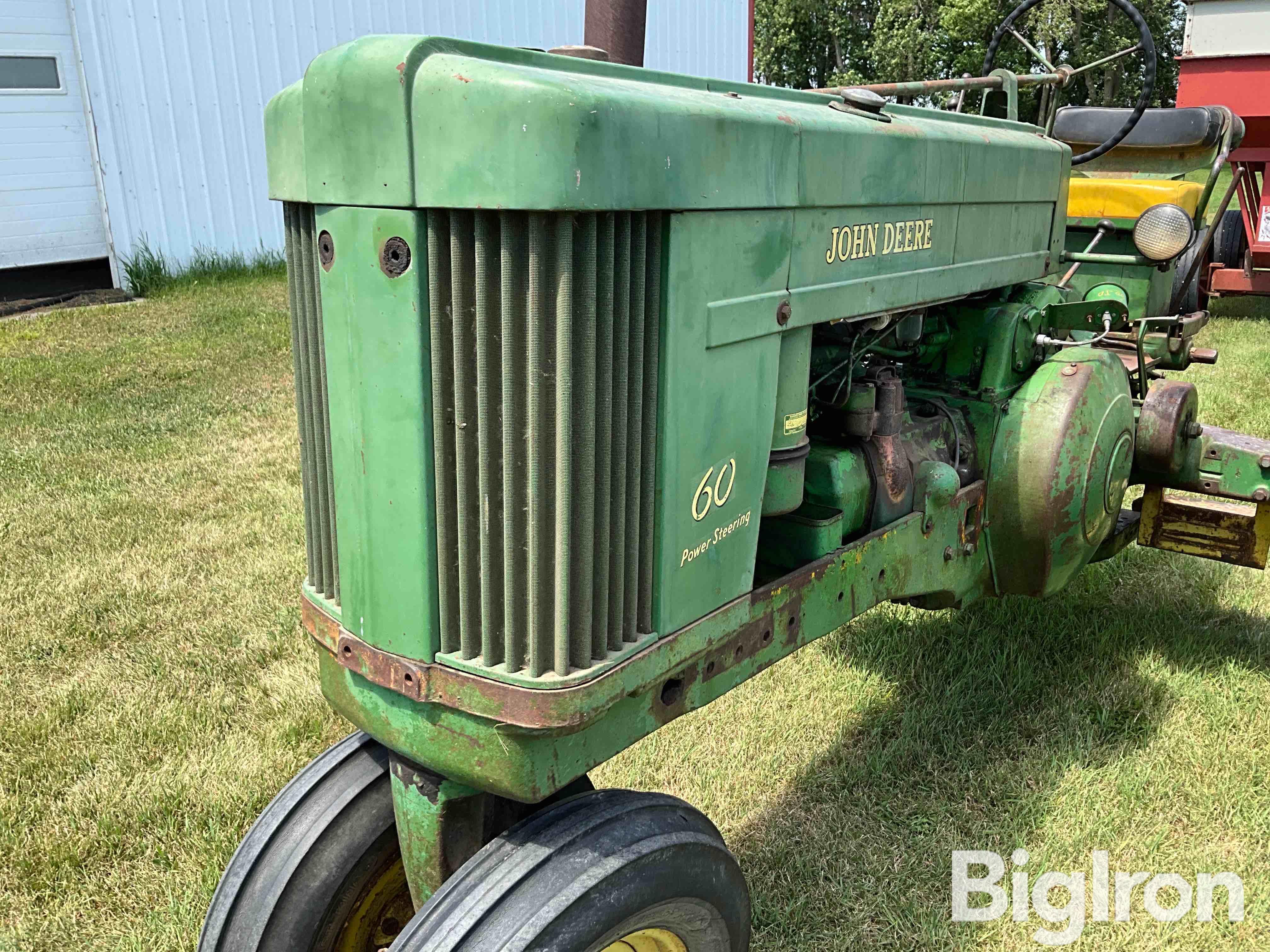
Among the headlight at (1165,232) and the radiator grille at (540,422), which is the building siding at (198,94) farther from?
the radiator grille at (540,422)

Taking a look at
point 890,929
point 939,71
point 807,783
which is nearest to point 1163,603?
point 807,783

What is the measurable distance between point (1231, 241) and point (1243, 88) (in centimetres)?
126

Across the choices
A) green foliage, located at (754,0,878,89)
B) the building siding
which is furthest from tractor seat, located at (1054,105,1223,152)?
green foliage, located at (754,0,878,89)

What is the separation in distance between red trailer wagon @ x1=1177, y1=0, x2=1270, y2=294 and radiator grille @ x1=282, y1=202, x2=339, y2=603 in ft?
27.0

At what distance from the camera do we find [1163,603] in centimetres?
376

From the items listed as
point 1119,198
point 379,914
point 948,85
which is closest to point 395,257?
point 379,914

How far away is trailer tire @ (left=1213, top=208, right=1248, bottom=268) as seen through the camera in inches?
358

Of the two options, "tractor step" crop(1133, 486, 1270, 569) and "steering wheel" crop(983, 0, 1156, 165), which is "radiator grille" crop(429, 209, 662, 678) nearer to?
"steering wheel" crop(983, 0, 1156, 165)

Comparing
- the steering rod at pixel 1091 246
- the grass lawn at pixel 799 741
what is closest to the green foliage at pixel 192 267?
the grass lawn at pixel 799 741

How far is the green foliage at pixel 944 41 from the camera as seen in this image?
2242 centimetres

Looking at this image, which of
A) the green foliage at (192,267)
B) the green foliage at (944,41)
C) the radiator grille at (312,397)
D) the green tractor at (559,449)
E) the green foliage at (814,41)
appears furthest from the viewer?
the green foliage at (814,41)

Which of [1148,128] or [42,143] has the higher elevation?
[1148,128]

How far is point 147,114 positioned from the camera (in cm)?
934

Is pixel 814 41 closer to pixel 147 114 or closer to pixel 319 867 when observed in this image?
pixel 147 114
